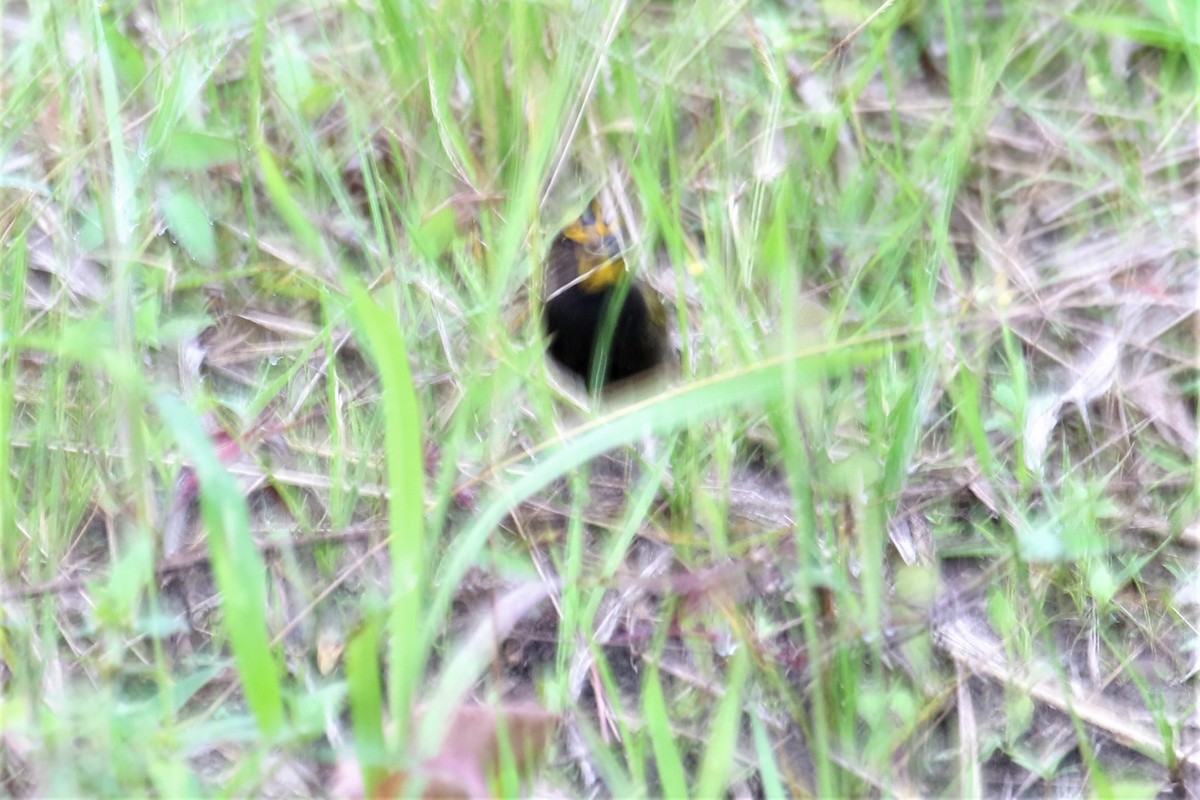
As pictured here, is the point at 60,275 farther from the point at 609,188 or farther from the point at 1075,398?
the point at 1075,398

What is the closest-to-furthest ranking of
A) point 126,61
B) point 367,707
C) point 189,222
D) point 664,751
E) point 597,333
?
point 367,707 < point 664,751 < point 189,222 < point 597,333 < point 126,61

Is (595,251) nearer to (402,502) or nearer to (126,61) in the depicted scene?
(126,61)

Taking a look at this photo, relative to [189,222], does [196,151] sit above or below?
above

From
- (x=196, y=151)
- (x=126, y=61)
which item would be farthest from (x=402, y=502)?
(x=126, y=61)

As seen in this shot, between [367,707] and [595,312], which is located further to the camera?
[595,312]

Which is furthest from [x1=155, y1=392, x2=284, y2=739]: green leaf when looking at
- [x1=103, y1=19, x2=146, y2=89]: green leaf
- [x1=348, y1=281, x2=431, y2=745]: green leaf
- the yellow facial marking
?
[x1=103, y1=19, x2=146, y2=89]: green leaf

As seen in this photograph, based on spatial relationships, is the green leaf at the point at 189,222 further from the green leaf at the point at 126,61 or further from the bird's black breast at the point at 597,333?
the bird's black breast at the point at 597,333

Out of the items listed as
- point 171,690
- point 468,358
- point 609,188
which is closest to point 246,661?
point 171,690

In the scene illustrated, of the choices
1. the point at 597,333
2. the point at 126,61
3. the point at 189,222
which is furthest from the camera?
the point at 126,61
